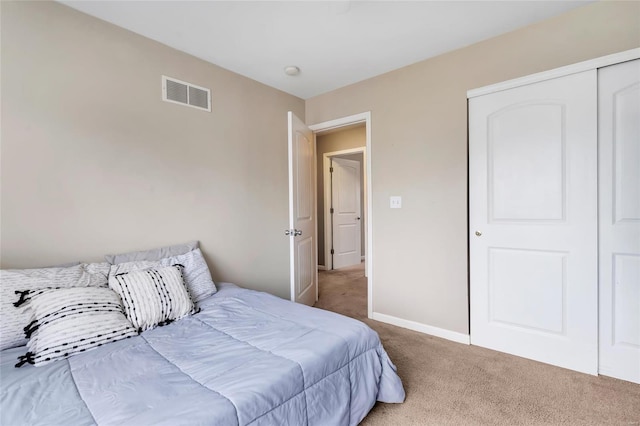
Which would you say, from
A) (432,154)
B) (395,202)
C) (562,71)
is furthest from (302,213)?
(562,71)

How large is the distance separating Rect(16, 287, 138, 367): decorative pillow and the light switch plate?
218 centimetres

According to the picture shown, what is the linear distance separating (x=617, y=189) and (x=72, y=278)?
325 centimetres

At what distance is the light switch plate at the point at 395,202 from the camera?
271 cm

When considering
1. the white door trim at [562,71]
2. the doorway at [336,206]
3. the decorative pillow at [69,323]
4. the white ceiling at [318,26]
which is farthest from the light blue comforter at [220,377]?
the doorway at [336,206]

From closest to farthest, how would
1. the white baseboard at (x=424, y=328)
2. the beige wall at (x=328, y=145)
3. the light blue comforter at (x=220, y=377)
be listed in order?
the light blue comforter at (x=220, y=377), the white baseboard at (x=424, y=328), the beige wall at (x=328, y=145)

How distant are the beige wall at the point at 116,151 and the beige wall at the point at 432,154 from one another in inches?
46.0

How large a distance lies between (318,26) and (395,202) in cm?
158

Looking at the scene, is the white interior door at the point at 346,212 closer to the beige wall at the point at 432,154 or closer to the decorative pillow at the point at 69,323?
the beige wall at the point at 432,154

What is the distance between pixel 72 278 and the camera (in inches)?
61.6

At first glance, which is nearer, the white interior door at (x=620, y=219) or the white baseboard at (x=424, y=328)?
the white interior door at (x=620, y=219)

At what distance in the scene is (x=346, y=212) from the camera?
554cm

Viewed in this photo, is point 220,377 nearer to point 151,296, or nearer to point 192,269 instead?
point 151,296

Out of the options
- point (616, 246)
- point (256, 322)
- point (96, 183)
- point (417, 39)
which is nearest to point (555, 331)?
point (616, 246)

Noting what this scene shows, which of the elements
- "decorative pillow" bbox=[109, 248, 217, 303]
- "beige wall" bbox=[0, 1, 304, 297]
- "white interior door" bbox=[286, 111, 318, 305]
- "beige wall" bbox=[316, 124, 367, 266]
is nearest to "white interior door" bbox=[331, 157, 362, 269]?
"beige wall" bbox=[316, 124, 367, 266]
